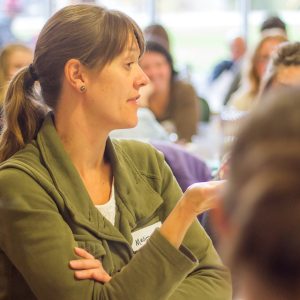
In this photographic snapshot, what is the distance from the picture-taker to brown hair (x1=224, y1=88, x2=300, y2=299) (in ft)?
2.06

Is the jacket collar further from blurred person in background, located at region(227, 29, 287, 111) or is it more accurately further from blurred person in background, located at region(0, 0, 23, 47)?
blurred person in background, located at region(0, 0, 23, 47)

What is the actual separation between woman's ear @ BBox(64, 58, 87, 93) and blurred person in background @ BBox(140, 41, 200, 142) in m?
3.11

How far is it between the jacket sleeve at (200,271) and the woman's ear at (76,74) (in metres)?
0.35

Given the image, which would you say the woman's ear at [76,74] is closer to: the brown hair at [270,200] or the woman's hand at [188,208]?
the woman's hand at [188,208]

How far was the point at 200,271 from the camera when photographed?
203 cm

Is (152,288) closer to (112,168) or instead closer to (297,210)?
(112,168)

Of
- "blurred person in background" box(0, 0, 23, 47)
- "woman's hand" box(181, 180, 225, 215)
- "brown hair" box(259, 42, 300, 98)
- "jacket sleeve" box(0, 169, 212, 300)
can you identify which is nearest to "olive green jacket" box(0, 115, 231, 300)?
"jacket sleeve" box(0, 169, 212, 300)

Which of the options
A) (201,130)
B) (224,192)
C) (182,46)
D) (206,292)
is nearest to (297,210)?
(224,192)

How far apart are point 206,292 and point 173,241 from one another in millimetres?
241

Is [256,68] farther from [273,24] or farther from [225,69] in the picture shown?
[225,69]

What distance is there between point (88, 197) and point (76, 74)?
0.31 meters

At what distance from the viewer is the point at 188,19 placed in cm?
1087

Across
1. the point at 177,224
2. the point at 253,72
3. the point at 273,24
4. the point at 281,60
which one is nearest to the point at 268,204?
the point at 177,224

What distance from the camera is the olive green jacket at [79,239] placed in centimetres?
179
